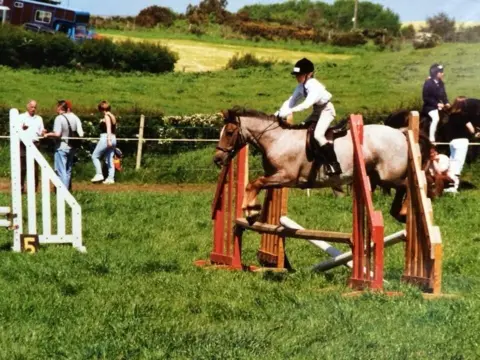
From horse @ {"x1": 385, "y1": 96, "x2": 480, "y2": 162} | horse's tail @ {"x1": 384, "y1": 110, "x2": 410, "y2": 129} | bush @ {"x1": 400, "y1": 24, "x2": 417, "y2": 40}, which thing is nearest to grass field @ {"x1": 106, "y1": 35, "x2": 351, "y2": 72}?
bush @ {"x1": 400, "y1": 24, "x2": 417, "y2": 40}

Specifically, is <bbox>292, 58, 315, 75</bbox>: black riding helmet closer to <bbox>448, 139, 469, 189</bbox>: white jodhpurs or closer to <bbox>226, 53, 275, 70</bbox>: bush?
<bbox>448, 139, 469, 189</bbox>: white jodhpurs

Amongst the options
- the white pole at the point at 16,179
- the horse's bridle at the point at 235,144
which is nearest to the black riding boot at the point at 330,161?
the horse's bridle at the point at 235,144

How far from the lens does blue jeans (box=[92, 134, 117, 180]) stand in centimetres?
2064

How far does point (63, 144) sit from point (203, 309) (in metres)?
10.7

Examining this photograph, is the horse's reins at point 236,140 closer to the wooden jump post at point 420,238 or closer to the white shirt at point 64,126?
the wooden jump post at point 420,238

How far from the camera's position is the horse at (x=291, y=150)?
37.1ft

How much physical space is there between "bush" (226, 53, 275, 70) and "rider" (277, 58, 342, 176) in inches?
1341

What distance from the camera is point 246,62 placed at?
4619 centimetres

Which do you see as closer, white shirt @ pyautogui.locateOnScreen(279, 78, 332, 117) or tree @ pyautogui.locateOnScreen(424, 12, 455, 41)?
white shirt @ pyautogui.locateOnScreen(279, 78, 332, 117)

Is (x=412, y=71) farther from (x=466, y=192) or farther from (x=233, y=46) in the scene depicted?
(x=466, y=192)

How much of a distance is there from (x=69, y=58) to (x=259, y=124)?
30324 millimetres

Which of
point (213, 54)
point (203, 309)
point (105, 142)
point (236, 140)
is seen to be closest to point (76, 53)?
point (213, 54)

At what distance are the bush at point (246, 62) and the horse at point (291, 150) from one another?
33852 mm

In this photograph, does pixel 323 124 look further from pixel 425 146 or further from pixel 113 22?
pixel 113 22
